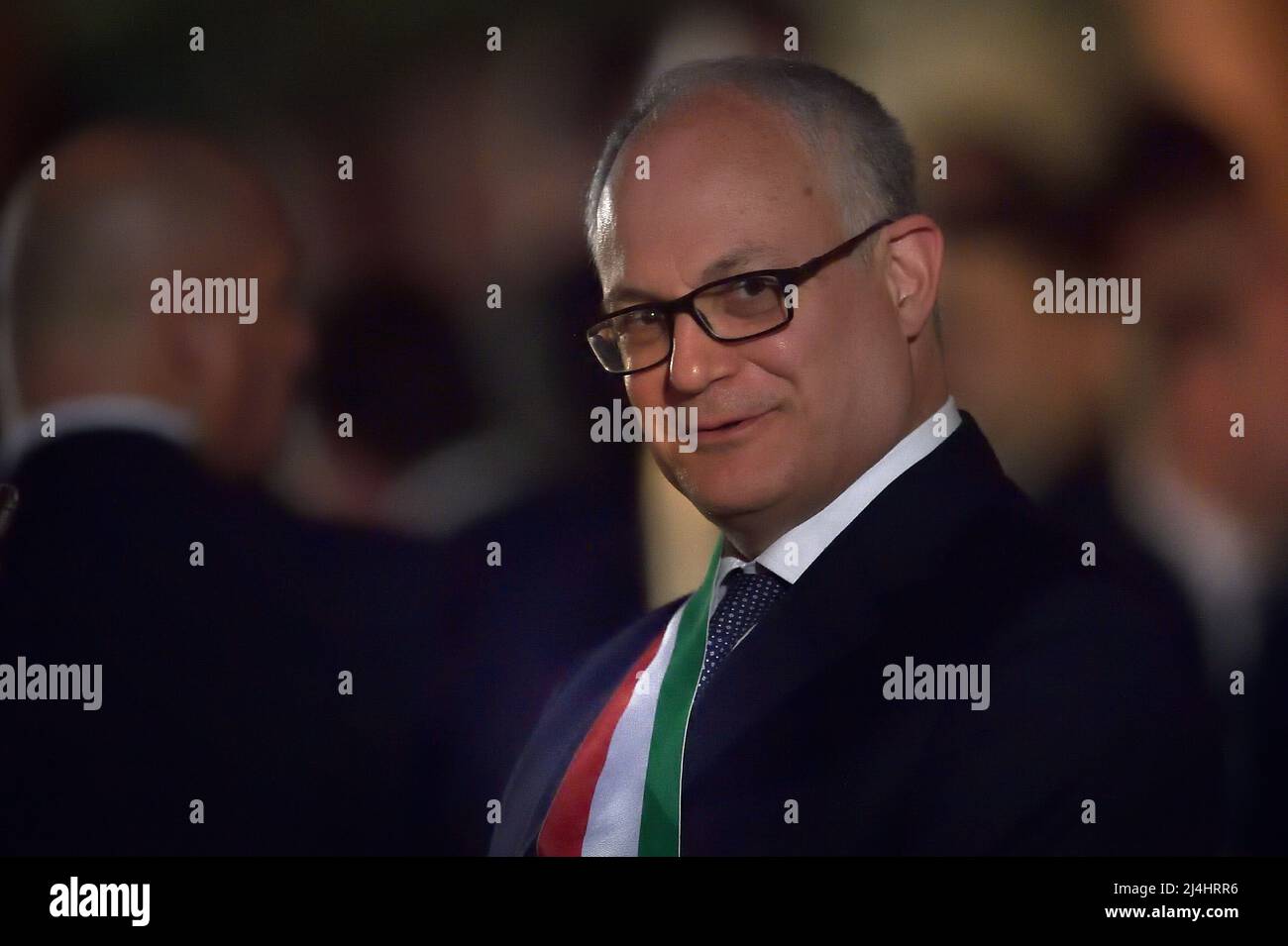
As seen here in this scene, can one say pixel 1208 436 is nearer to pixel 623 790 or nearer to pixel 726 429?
pixel 726 429

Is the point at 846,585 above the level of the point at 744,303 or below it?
below

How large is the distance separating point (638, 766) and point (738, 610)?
0.83 feet

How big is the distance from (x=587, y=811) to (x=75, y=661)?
90 cm

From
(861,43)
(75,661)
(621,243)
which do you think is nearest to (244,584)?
(75,661)

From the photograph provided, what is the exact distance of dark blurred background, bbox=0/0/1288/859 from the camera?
6.88 ft

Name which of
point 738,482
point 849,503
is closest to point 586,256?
point 738,482

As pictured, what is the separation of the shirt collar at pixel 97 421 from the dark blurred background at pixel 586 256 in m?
0.18

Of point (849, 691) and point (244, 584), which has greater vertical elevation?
point (244, 584)

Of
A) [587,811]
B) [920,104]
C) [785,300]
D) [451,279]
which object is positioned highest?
[920,104]

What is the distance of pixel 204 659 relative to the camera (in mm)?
2186

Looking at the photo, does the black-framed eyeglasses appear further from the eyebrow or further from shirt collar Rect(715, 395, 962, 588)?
shirt collar Rect(715, 395, 962, 588)

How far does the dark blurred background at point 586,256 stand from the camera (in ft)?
6.88

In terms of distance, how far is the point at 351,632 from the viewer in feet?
7.14

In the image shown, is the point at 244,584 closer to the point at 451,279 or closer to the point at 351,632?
the point at 351,632
